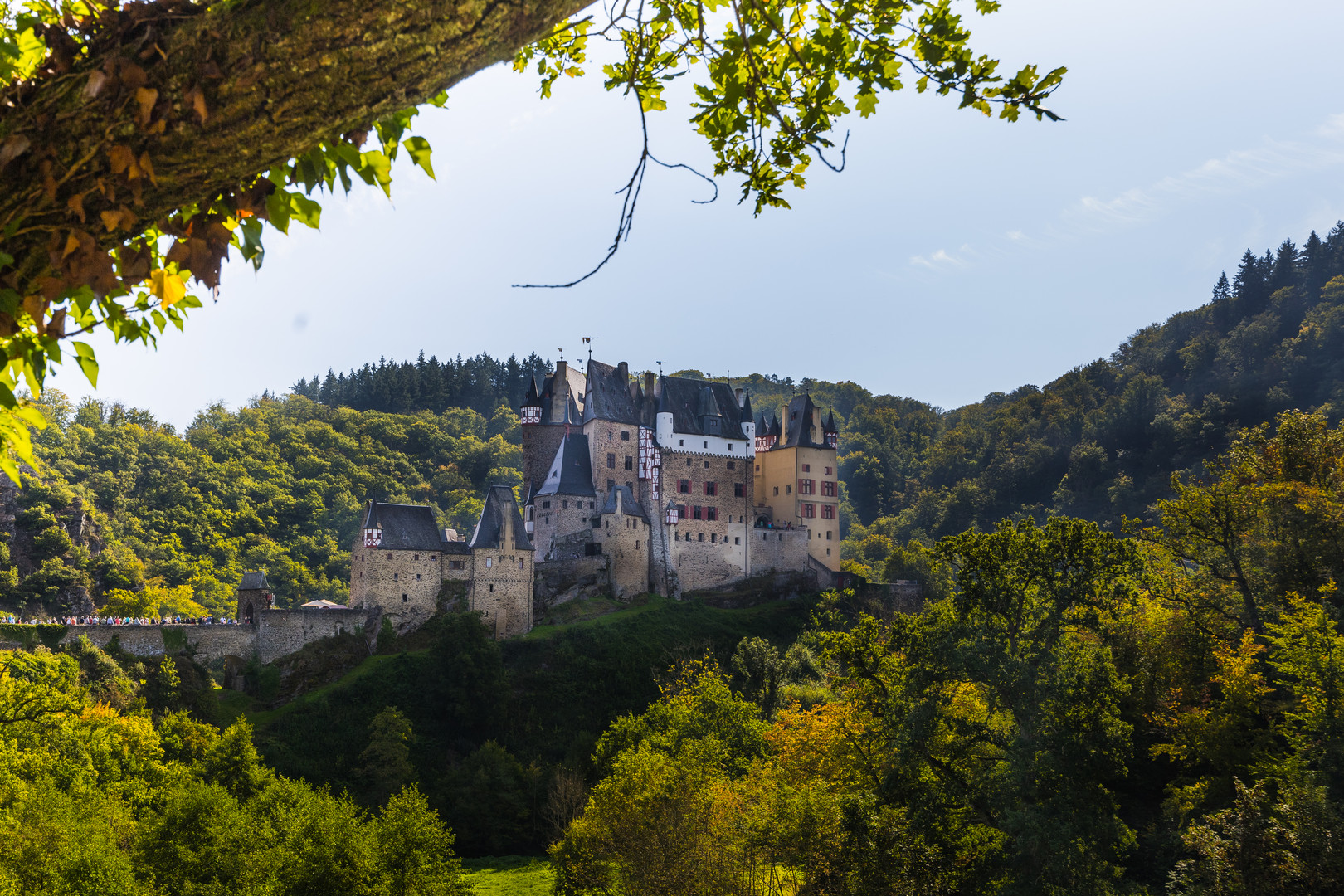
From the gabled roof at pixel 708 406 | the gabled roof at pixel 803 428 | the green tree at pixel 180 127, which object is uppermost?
the gabled roof at pixel 708 406

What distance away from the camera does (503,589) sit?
52.1m

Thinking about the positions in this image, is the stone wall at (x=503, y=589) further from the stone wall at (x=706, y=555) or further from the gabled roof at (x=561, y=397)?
the gabled roof at (x=561, y=397)

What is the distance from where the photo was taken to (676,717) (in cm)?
3794

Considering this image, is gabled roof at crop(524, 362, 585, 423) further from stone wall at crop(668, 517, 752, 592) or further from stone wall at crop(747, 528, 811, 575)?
stone wall at crop(747, 528, 811, 575)

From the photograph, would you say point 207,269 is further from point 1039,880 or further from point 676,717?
point 676,717

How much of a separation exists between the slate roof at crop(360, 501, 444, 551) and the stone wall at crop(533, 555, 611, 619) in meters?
6.01

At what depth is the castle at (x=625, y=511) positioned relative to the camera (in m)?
50.9

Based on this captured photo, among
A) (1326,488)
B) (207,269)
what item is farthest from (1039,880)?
(207,269)

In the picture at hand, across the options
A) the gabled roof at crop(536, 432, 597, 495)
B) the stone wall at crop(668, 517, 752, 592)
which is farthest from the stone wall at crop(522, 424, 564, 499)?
the stone wall at crop(668, 517, 752, 592)

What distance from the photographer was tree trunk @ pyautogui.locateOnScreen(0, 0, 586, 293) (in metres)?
3.00

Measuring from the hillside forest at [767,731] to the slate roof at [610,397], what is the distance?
11.7 metres

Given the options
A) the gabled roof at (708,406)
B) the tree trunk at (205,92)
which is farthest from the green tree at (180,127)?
the gabled roof at (708,406)

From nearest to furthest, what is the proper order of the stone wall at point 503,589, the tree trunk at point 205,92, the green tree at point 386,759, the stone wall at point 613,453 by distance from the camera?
the tree trunk at point 205,92, the green tree at point 386,759, the stone wall at point 503,589, the stone wall at point 613,453

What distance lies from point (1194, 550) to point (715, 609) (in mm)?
28590
